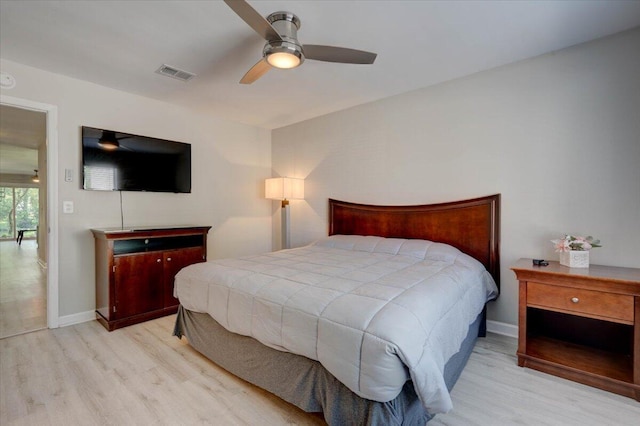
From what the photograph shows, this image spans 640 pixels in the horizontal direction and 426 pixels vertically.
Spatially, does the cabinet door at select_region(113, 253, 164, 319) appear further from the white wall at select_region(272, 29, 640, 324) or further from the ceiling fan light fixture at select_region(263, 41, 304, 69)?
the white wall at select_region(272, 29, 640, 324)

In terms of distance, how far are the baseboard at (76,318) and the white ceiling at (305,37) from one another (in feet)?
8.08

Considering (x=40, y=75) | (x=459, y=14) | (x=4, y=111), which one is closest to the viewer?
(x=459, y=14)

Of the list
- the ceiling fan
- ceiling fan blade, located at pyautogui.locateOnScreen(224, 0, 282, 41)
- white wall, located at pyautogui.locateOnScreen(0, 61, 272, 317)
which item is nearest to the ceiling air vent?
white wall, located at pyautogui.locateOnScreen(0, 61, 272, 317)

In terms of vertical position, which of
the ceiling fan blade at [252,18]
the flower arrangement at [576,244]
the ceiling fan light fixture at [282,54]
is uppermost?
the ceiling fan blade at [252,18]

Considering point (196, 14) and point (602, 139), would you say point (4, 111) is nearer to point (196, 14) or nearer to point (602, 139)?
point (196, 14)

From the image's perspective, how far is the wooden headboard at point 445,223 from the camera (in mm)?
2828

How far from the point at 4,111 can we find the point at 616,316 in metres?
6.32

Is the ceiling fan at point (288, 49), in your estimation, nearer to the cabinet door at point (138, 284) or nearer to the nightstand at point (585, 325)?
the nightstand at point (585, 325)

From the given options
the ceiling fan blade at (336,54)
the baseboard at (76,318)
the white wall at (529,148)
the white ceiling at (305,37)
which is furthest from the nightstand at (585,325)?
the baseboard at (76,318)

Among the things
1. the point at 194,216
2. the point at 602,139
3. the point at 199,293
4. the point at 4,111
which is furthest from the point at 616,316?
the point at 4,111

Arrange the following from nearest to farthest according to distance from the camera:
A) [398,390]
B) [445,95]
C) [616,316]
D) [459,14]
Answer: [398,390], [616,316], [459,14], [445,95]

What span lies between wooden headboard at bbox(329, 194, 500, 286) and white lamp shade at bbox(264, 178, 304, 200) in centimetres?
82

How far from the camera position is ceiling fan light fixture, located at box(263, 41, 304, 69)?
195cm

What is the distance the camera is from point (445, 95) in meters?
3.15
